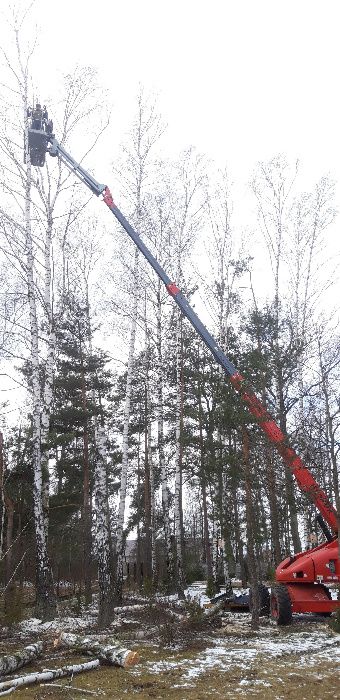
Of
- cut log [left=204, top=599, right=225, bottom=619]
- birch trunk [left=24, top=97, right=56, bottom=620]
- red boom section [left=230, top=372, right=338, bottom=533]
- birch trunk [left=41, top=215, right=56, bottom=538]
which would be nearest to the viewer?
cut log [left=204, top=599, right=225, bottom=619]

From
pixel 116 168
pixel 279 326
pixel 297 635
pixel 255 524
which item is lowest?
pixel 297 635

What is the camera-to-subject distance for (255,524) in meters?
10.8

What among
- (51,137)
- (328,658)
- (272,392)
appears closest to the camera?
(328,658)

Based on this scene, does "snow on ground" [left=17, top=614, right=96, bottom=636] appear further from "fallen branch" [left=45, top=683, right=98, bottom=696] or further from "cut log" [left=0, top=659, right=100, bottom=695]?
"fallen branch" [left=45, top=683, right=98, bottom=696]

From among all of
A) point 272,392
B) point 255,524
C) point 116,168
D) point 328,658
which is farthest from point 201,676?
point 116,168

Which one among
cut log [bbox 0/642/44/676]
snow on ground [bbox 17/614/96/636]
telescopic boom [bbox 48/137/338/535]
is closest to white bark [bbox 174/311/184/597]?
telescopic boom [bbox 48/137/338/535]

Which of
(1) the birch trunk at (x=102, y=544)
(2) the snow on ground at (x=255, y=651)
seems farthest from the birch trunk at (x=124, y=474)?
(2) the snow on ground at (x=255, y=651)

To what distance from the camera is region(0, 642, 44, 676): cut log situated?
22.4 feet

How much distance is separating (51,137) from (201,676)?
10.9m

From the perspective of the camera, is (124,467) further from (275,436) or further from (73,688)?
(73,688)

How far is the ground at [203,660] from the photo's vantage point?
612cm

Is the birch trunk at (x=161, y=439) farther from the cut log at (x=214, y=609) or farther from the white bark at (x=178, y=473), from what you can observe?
the cut log at (x=214, y=609)

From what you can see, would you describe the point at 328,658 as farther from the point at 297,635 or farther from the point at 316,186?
the point at 316,186

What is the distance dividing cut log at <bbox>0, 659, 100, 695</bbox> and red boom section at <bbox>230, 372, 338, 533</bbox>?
539 centimetres
